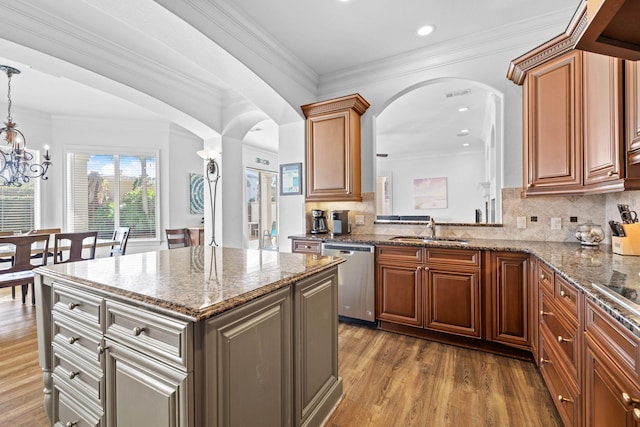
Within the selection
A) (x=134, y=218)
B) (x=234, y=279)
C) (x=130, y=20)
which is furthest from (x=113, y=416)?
(x=134, y=218)

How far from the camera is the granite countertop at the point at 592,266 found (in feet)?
3.13

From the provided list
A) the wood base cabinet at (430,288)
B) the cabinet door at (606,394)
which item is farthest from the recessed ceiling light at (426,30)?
the cabinet door at (606,394)

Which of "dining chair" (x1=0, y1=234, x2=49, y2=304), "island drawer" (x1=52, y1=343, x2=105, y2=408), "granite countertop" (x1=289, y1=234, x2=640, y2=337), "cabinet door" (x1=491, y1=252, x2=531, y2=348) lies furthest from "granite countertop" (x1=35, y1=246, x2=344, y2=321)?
"dining chair" (x1=0, y1=234, x2=49, y2=304)

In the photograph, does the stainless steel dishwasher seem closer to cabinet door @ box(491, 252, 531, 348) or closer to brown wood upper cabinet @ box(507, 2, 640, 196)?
cabinet door @ box(491, 252, 531, 348)

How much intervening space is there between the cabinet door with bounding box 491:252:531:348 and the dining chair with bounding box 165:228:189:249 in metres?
5.06

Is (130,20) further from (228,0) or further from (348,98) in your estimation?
(348,98)

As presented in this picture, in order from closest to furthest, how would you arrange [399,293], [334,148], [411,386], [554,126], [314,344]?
1. [314,344]
2. [411,386]
3. [554,126]
4. [399,293]
5. [334,148]

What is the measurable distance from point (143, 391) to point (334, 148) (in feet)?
9.31

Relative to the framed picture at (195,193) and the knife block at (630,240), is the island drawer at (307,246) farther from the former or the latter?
the framed picture at (195,193)

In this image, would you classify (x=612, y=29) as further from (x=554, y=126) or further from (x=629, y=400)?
(x=554, y=126)

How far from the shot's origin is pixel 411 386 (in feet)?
6.68

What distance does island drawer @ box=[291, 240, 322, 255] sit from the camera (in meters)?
3.20

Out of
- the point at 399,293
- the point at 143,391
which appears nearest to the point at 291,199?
the point at 399,293

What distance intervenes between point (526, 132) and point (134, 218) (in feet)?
20.7
